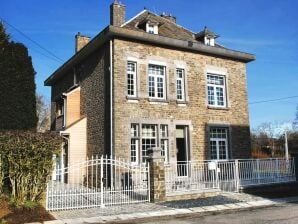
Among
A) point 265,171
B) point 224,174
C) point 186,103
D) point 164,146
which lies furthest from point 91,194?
point 186,103

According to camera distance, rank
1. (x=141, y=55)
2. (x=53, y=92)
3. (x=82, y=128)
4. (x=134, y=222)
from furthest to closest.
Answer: (x=53, y=92) < (x=82, y=128) < (x=141, y=55) < (x=134, y=222)

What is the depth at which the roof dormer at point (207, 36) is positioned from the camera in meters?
21.3

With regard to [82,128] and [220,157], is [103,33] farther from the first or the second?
[220,157]

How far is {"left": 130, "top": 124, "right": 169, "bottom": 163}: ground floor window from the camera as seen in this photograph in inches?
695

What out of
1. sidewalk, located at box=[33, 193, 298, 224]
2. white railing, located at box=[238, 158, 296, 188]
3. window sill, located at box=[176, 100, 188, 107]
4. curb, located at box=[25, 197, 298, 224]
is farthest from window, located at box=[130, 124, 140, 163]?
curb, located at box=[25, 197, 298, 224]

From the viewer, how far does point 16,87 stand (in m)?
14.8

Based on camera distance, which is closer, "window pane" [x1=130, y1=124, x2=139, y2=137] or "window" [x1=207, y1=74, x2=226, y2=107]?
"window pane" [x1=130, y1=124, x2=139, y2=137]

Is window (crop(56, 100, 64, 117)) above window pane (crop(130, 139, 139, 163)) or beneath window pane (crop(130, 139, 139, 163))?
above

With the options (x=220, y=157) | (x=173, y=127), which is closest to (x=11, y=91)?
(x=173, y=127)

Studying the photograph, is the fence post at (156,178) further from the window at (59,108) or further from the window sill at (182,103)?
the window at (59,108)

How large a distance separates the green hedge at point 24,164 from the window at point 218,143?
35.1ft

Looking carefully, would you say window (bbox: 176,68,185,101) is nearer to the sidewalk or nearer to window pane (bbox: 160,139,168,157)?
window pane (bbox: 160,139,168,157)

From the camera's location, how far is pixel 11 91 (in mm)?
14672

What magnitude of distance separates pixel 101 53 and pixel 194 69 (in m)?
5.16
